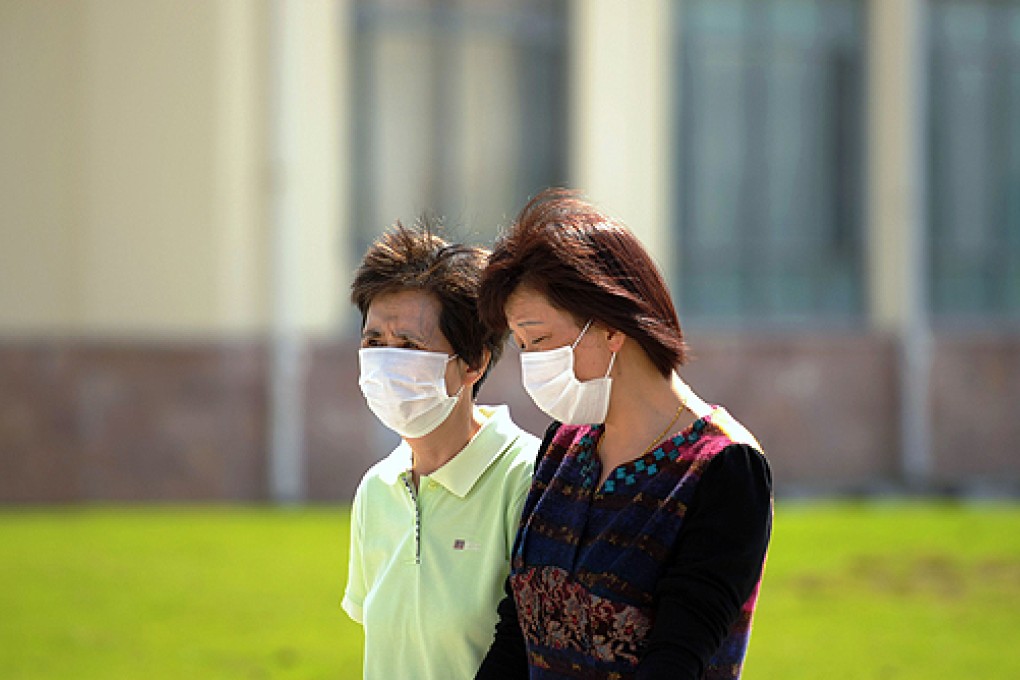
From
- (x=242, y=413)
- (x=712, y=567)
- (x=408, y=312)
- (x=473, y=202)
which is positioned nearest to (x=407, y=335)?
(x=408, y=312)

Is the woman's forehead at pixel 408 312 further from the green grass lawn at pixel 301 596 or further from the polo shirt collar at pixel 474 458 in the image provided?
the green grass lawn at pixel 301 596

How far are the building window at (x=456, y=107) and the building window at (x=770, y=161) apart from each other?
140 cm

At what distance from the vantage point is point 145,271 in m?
13.4

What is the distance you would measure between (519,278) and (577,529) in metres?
0.46

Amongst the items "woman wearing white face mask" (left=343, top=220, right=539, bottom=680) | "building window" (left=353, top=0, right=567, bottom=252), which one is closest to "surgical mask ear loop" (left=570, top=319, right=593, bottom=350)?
"woman wearing white face mask" (left=343, top=220, right=539, bottom=680)

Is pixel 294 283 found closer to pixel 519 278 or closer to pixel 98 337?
pixel 98 337

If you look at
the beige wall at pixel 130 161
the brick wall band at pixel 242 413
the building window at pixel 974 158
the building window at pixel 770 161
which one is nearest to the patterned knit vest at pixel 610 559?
the brick wall band at pixel 242 413

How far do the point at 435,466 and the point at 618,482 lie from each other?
2.36 feet

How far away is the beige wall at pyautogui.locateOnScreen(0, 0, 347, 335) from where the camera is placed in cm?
1333

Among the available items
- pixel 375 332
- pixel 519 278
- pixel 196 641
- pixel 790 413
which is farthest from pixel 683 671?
pixel 790 413

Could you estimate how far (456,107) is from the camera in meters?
14.9

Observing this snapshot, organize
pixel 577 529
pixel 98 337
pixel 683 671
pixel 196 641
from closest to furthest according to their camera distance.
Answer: pixel 683 671
pixel 577 529
pixel 196 641
pixel 98 337

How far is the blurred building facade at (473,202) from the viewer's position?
43.7 ft

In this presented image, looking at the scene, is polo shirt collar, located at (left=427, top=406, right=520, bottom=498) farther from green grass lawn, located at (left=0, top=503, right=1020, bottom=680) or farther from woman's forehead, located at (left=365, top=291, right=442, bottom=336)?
green grass lawn, located at (left=0, top=503, right=1020, bottom=680)
